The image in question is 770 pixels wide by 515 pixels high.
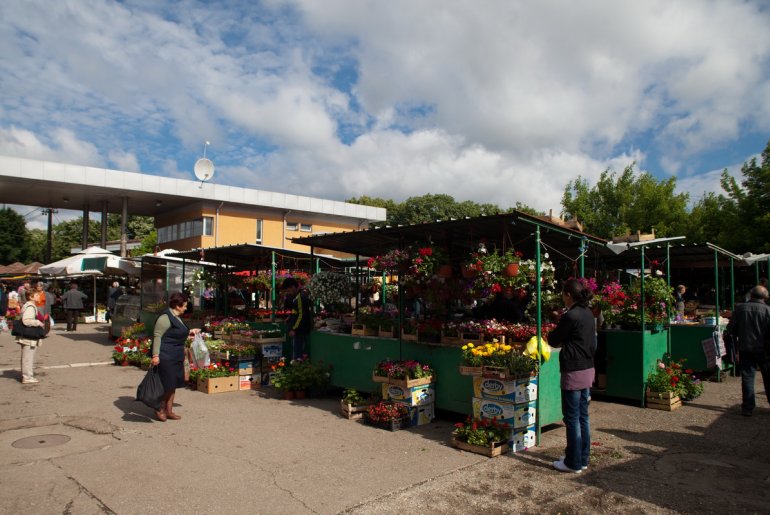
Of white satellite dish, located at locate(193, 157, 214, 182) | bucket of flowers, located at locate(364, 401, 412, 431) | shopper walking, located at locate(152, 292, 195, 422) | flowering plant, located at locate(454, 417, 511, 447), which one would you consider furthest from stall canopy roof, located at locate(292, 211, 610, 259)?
white satellite dish, located at locate(193, 157, 214, 182)

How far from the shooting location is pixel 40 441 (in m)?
6.63

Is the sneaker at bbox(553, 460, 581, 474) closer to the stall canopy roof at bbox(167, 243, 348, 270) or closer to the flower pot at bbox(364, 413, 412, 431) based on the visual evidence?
the flower pot at bbox(364, 413, 412, 431)

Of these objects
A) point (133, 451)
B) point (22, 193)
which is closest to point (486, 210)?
point (22, 193)

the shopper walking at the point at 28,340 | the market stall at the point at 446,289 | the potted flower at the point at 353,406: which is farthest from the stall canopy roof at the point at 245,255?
the potted flower at the point at 353,406

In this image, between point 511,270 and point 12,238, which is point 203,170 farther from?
point 12,238

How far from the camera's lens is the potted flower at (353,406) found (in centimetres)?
791

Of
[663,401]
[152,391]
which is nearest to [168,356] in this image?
[152,391]

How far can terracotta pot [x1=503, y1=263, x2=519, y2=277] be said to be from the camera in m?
6.83

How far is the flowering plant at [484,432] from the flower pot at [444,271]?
7.25 feet

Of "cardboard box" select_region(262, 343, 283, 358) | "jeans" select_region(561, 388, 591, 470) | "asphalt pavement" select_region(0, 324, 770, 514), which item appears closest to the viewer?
"asphalt pavement" select_region(0, 324, 770, 514)

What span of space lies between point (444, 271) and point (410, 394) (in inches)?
71.5

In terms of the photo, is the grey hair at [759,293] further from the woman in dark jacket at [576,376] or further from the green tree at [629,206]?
the green tree at [629,206]

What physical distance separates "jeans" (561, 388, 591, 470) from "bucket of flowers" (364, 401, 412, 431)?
2374 mm

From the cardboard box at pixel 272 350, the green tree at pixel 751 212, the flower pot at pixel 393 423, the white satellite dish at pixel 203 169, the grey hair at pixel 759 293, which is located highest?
the white satellite dish at pixel 203 169
